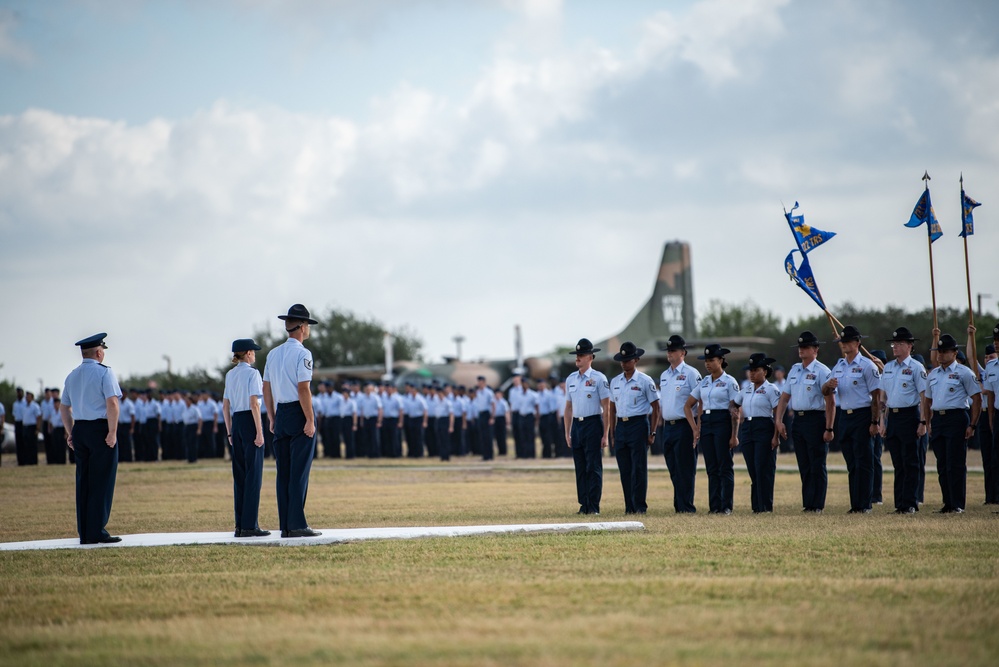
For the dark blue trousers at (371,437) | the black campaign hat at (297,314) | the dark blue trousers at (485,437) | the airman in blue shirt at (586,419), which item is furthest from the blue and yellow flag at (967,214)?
the dark blue trousers at (371,437)

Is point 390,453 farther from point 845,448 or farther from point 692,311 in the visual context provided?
point 845,448

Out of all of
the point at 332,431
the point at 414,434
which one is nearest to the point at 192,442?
the point at 332,431

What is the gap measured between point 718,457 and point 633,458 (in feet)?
2.99

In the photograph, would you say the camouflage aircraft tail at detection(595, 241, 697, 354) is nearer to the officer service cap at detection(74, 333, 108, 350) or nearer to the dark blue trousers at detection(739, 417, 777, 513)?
the dark blue trousers at detection(739, 417, 777, 513)

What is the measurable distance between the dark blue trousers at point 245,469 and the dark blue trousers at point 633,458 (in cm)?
413

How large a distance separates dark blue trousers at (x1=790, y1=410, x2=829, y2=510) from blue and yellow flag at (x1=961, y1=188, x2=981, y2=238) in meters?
3.50

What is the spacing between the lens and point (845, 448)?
12.6m

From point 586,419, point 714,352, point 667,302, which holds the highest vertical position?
point 667,302

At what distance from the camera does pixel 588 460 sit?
12508mm

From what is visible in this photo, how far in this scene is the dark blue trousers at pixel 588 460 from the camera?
1234cm

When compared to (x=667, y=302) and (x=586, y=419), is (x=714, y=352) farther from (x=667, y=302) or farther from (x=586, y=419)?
(x=667, y=302)

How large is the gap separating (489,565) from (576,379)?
5.30m

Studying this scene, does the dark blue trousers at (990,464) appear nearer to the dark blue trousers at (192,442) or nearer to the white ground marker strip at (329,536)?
the white ground marker strip at (329,536)

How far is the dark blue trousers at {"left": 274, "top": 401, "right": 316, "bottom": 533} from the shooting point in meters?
9.50
